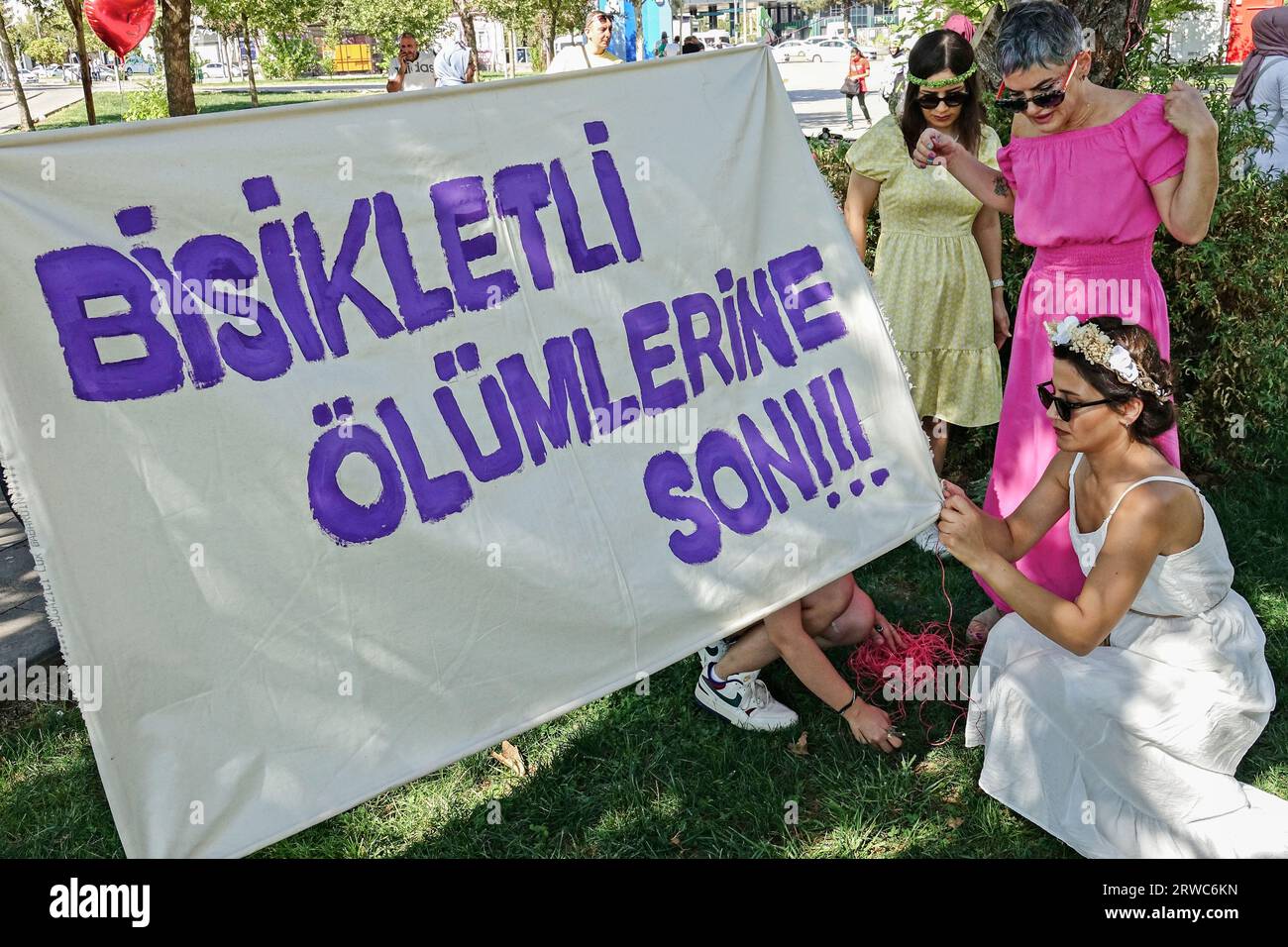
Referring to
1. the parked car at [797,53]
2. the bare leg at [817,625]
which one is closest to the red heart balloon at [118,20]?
the bare leg at [817,625]

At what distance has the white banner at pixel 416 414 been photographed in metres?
2.20

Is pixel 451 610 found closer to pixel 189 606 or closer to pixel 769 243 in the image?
pixel 189 606

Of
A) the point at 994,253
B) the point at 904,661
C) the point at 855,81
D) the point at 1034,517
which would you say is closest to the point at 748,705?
the point at 904,661

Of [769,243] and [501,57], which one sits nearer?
[769,243]

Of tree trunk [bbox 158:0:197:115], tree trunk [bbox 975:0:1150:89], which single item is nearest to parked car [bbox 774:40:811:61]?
tree trunk [bbox 158:0:197:115]

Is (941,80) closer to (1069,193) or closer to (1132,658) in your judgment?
(1069,193)

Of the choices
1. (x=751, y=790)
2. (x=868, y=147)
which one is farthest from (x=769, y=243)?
(x=868, y=147)

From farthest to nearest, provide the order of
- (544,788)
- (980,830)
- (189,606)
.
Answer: (544,788) → (980,830) → (189,606)

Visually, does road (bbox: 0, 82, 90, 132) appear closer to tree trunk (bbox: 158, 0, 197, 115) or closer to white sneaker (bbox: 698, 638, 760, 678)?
tree trunk (bbox: 158, 0, 197, 115)

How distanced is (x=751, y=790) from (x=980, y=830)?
65cm

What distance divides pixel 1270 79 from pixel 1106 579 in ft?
16.7

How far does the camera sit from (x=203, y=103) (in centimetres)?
3794

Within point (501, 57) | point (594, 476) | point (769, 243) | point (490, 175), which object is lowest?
point (594, 476)

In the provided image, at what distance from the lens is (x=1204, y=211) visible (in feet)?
11.4
